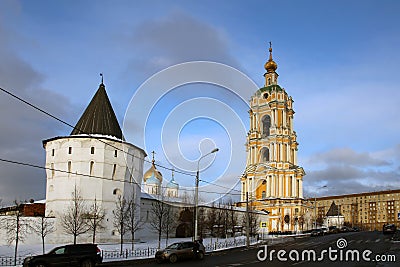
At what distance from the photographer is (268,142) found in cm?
12406

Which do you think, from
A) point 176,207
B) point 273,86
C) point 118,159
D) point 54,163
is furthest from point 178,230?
point 273,86

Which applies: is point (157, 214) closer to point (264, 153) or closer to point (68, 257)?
point (68, 257)

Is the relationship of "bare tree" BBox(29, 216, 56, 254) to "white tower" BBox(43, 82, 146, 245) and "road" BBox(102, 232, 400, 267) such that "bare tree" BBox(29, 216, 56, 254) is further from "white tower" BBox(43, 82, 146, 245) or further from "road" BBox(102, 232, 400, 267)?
"road" BBox(102, 232, 400, 267)

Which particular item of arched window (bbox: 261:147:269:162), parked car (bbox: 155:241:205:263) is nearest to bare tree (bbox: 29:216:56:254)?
parked car (bbox: 155:241:205:263)

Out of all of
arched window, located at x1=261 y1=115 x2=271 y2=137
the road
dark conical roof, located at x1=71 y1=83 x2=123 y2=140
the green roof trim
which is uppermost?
the green roof trim

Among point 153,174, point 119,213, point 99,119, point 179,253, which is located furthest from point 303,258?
point 153,174

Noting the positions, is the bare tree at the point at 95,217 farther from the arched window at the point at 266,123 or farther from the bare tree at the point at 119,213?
the arched window at the point at 266,123

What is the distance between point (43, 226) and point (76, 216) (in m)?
3.85

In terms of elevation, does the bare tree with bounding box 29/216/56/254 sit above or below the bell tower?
below

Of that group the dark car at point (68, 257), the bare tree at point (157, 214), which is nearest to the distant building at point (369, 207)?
the bare tree at point (157, 214)

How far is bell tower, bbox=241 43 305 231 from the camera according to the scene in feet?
376

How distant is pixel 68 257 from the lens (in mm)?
27797

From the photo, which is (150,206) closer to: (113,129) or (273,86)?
(113,129)

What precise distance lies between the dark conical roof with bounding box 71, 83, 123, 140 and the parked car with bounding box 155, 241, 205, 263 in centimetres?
2905
